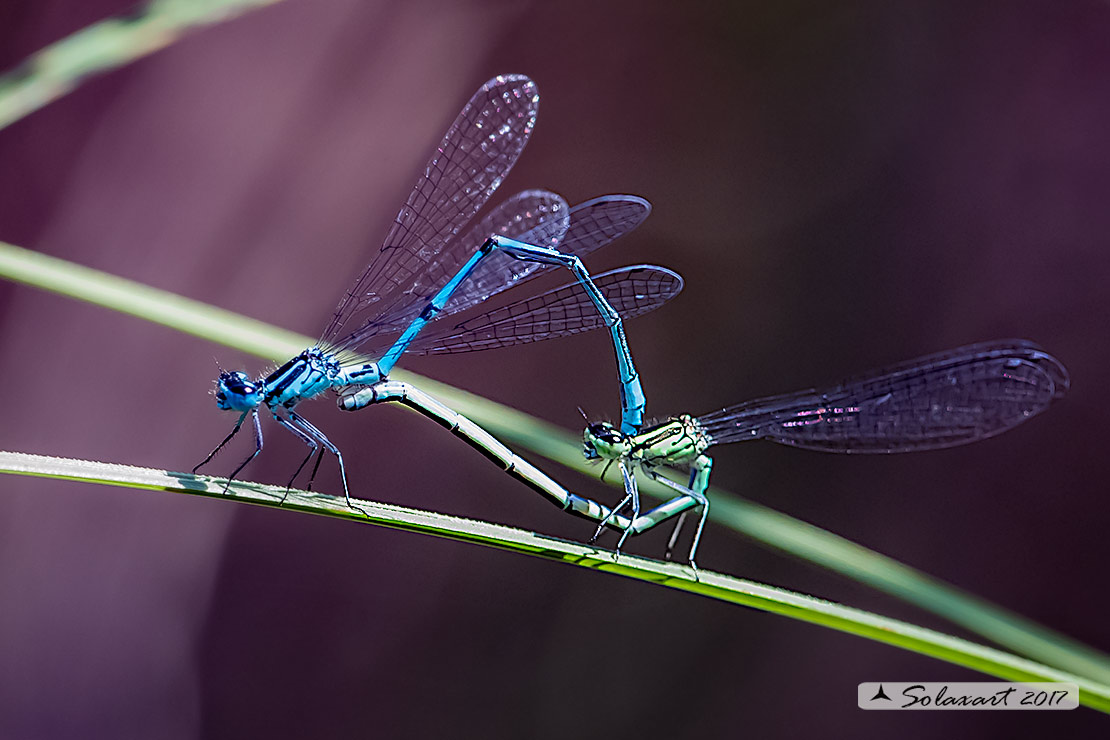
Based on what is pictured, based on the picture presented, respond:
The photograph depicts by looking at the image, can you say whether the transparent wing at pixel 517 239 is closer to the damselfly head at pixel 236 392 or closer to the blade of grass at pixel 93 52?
the damselfly head at pixel 236 392

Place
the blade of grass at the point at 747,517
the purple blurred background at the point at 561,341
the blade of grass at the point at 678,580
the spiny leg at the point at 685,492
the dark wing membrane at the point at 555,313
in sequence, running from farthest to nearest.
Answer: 1. the purple blurred background at the point at 561,341
2. the dark wing membrane at the point at 555,313
3. the spiny leg at the point at 685,492
4. the blade of grass at the point at 747,517
5. the blade of grass at the point at 678,580

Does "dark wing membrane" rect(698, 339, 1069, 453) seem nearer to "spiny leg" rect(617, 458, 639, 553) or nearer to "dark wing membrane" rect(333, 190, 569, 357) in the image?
"spiny leg" rect(617, 458, 639, 553)

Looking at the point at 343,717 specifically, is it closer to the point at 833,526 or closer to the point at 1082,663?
the point at 833,526

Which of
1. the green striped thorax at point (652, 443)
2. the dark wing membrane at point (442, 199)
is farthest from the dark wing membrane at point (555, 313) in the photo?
the green striped thorax at point (652, 443)

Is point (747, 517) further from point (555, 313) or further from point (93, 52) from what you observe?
point (93, 52)

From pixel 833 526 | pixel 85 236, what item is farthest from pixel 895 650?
pixel 85 236

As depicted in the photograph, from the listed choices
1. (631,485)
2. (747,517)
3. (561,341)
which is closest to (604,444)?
(631,485)

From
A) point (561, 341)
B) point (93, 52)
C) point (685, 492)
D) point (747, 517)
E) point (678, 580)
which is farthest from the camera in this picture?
point (561, 341)
